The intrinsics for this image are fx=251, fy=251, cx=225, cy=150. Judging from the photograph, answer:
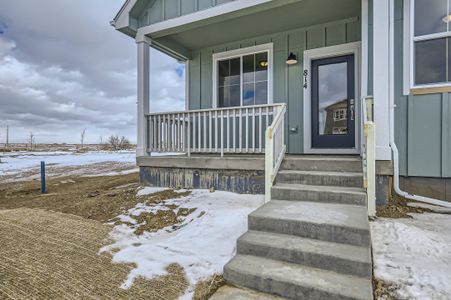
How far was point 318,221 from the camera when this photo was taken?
2299 mm

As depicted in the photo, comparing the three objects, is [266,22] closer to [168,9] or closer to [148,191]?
[168,9]

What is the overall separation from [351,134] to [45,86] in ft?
109

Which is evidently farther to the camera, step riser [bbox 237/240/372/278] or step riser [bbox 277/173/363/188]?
step riser [bbox 277/173/363/188]

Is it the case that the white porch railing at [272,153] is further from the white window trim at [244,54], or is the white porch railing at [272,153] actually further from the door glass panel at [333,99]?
the white window trim at [244,54]

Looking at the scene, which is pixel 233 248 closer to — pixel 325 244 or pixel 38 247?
pixel 325 244

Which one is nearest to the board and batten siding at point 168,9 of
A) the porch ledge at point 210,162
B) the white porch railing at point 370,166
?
the porch ledge at point 210,162

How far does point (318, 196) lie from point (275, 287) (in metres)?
1.54

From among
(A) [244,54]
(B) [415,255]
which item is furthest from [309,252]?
(A) [244,54]

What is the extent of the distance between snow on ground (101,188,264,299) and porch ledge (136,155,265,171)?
0.62m

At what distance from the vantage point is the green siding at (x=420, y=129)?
11.4 ft

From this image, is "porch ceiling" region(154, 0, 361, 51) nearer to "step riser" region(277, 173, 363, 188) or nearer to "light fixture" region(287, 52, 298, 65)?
"light fixture" region(287, 52, 298, 65)

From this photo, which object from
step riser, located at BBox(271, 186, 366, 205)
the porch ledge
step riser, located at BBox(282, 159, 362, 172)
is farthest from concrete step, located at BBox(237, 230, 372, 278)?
the porch ledge

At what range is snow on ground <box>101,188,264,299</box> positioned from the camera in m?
2.29

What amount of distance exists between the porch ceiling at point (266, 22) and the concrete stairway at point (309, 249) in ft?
11.1
